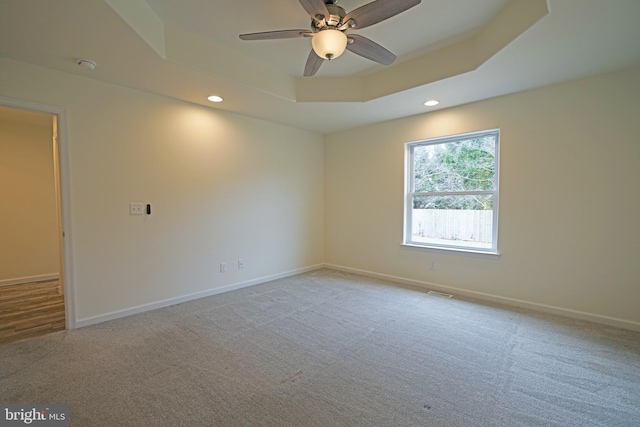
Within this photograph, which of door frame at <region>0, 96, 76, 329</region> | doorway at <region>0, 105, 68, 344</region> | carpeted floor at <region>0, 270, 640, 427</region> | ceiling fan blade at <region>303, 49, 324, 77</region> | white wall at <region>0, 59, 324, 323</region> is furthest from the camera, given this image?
doorway at <region>0, 105, 68, 344</region>

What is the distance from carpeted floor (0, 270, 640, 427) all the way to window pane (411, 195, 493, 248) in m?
0.99

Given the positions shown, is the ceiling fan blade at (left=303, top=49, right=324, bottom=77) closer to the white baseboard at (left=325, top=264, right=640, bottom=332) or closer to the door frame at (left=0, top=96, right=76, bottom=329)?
the door frame at (left=0, top=96, right=76, bottom=329)

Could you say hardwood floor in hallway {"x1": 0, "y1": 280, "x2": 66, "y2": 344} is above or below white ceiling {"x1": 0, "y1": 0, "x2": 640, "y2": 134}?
below

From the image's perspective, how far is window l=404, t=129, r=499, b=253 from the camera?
143 inches

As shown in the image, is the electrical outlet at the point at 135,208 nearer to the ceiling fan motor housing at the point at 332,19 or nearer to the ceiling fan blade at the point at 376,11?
the ceiling fan motor housing at the point at 332,19

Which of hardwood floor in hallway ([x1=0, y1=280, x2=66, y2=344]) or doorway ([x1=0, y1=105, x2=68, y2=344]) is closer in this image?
hardwood floor in hallway ([x1=0, y1=280, x2=66, y2=344])

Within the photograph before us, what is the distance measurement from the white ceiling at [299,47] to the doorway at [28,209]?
8.53 feet

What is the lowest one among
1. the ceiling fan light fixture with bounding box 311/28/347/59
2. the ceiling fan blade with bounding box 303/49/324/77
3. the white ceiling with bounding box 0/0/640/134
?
the ceiling fan light fixture with bounding box 311/28/347/59

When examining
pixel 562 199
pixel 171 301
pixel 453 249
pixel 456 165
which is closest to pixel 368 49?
pixel 456 165

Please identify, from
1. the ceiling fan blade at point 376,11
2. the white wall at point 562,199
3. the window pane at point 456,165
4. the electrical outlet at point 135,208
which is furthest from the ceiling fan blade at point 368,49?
the electrical outlet at point 135,208

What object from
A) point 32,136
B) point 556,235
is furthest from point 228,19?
point 32,136

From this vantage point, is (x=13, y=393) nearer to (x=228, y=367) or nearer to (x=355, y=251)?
(x=228, y=367)

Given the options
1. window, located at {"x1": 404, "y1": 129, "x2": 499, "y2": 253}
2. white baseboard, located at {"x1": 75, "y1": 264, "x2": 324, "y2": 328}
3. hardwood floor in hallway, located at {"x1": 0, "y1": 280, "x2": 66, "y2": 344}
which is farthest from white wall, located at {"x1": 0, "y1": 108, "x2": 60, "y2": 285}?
window, located at {"x1": 404, "y1": 129, "x2": 499, "y2": 253}

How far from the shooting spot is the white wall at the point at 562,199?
9.01 feet
